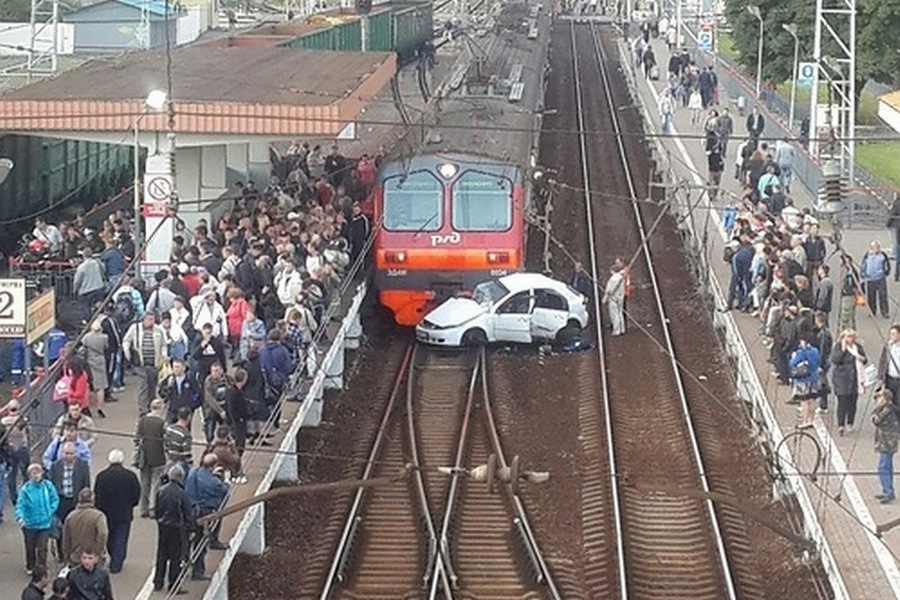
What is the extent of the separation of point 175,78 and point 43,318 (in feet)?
41.9

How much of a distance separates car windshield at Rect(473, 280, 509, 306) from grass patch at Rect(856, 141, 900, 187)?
67.7ft

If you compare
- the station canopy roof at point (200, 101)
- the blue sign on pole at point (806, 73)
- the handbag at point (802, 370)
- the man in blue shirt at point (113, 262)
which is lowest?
the handbag at point (802, 370)

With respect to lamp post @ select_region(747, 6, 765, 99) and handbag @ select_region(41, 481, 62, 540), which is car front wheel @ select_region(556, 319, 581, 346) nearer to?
handbag @ select_region(41, 481, 62, 540)

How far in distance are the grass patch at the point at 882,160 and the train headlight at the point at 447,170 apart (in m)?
20.1

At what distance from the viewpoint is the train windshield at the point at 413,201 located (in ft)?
92.4

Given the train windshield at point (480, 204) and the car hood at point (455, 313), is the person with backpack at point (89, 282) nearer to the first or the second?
the car hood at point (455, 313)

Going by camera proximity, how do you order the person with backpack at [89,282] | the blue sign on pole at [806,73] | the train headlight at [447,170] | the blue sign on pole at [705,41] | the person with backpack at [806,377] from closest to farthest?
the person with backpack at [806,377] < the person with backpack at [89,282] < the train headlight at [447,170] < the blue sign on pole at [806,73] < the blue sign on pole at [705,41]

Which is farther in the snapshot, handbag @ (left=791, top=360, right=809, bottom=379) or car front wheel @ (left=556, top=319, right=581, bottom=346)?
car front wheel @ (left=556, top=319, right=581, bottom=346)

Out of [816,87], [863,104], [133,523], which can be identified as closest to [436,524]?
[133,523]

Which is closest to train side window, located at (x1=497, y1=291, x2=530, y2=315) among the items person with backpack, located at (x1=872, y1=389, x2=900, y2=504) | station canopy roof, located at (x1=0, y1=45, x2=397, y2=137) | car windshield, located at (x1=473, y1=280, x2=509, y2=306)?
car windshield, located at (x1=473, y1=280, x2=509, y2=306)

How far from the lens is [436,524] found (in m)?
19.2

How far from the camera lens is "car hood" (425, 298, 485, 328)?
88.7 feet

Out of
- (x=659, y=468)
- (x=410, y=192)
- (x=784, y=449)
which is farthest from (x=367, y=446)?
(x=410, y=192)

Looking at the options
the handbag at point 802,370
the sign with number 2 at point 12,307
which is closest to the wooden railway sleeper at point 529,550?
the handbag at point 802,370
